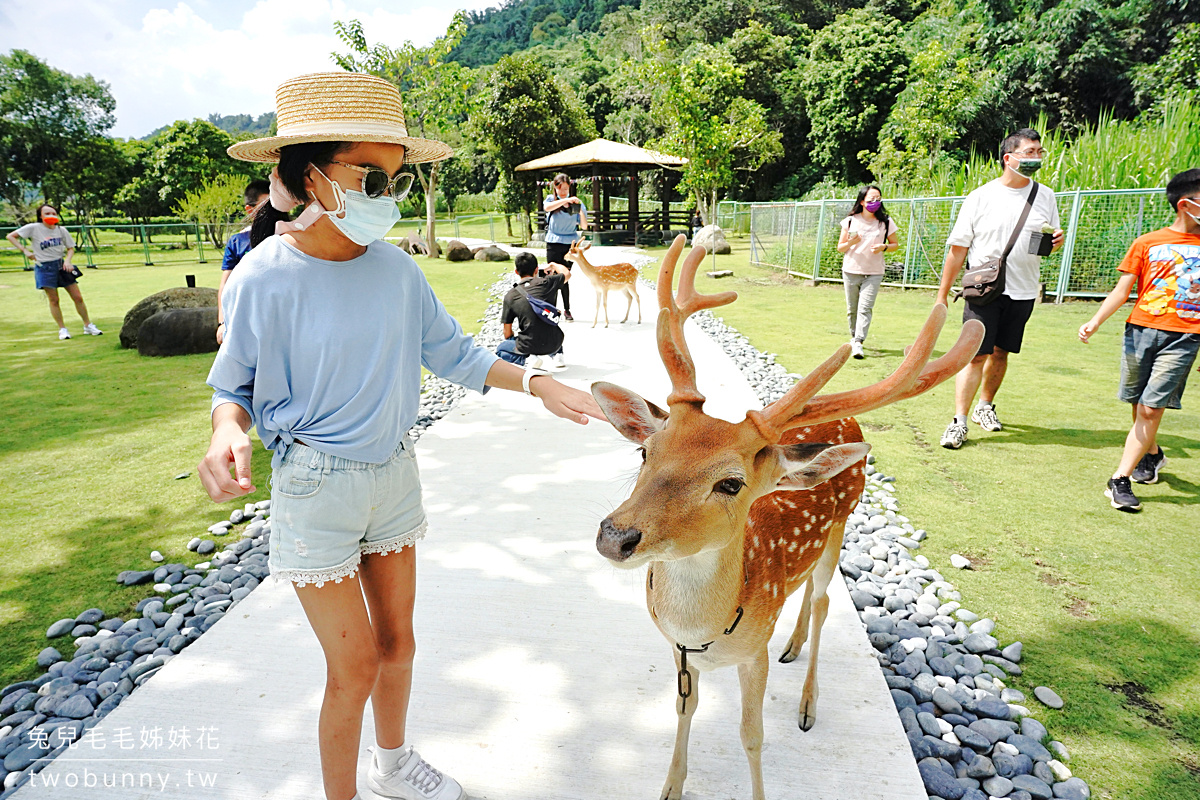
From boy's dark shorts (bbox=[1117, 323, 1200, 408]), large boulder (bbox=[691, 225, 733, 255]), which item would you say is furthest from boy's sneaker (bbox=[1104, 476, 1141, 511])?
large boulder (bbox=[691, 225, 733, 255])

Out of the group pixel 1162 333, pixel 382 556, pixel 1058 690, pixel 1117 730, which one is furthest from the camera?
pixel 1162 333

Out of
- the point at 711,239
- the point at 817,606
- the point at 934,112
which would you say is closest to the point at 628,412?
the point at 817,606

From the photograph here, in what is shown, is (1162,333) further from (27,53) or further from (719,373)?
(27,53)

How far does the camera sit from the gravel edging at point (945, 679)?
7.69ft

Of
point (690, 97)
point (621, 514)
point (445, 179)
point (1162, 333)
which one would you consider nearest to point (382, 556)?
point (621, 514)

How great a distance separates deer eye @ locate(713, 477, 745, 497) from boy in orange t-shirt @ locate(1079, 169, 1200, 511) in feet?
12.6

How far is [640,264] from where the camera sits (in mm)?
19000

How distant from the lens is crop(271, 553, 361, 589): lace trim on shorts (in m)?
1.72

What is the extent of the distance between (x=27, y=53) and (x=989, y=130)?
5054 centimetres

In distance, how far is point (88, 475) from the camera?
503cm

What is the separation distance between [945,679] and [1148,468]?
3045 millimetres

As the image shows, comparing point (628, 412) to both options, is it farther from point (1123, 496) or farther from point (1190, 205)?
point (1190, 205)

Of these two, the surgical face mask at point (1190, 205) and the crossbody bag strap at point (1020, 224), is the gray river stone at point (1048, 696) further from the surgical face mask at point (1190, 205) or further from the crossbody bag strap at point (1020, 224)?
the crossbody bag strap at point (1020, 224)

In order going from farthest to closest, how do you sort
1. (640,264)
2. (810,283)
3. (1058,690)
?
(640,264), (810,283), (1058,690)
